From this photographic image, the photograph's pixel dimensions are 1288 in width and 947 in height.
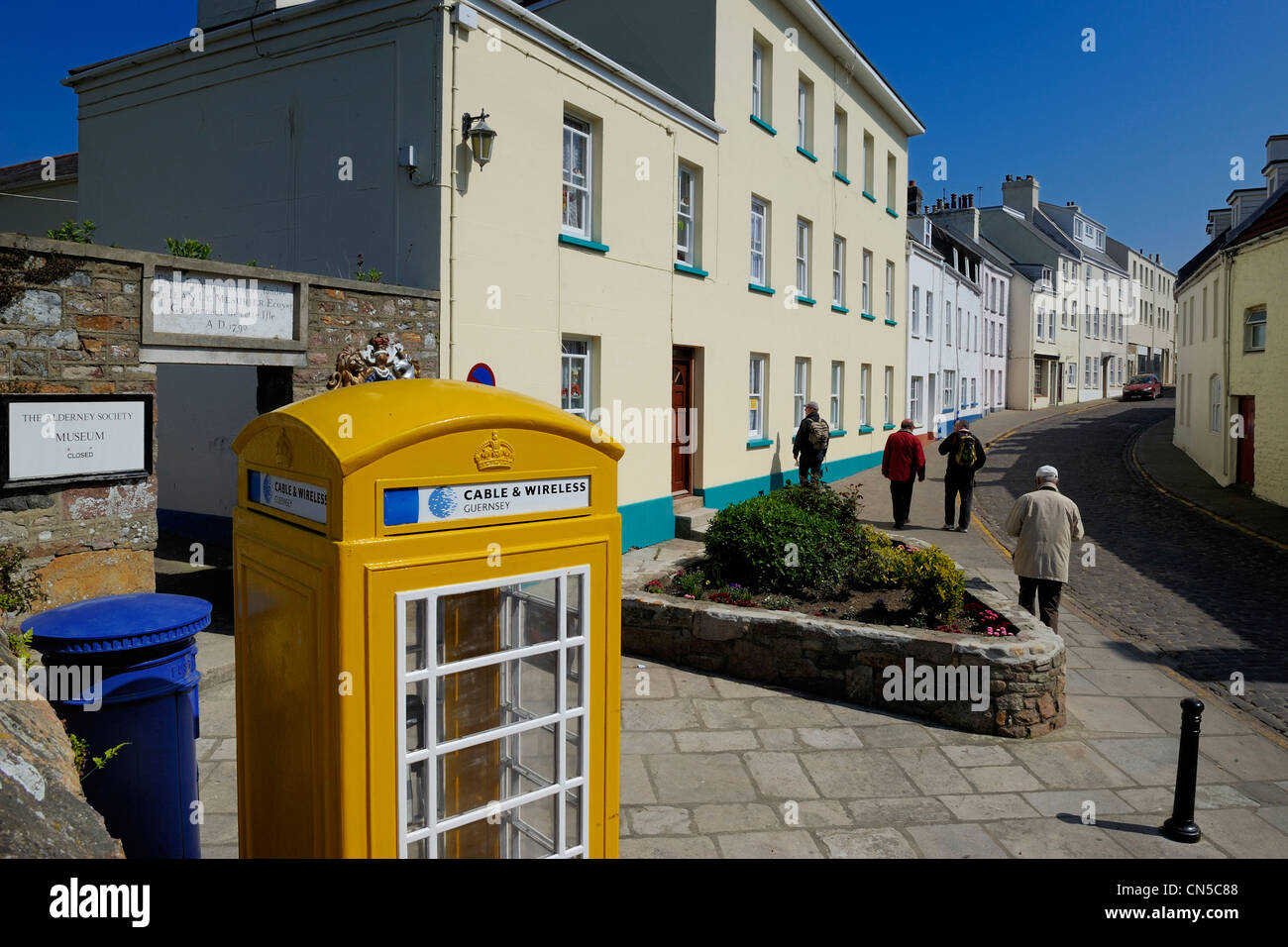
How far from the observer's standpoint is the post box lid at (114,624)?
375cm

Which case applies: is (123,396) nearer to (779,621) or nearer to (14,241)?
(14,241)

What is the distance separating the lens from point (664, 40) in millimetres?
16109

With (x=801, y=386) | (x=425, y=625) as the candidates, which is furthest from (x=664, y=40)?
(x=425, y=625)

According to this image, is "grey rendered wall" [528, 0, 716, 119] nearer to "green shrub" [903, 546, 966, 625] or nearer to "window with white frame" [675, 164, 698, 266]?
"window with white frame" [675, 164, 698, 266]

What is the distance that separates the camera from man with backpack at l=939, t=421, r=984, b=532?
50.6 ft

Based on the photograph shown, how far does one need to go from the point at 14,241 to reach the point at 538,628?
5.58 meters

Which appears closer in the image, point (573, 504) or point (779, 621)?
point (573, 504)

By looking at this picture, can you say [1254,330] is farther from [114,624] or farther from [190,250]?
[114,624]

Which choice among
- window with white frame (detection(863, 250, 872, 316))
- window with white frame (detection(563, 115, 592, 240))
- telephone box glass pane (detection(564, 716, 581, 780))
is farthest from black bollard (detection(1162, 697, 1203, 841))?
window with white frame (detection(863, 250, 872, 316))

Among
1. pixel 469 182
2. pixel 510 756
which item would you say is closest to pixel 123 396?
pixel 469 182

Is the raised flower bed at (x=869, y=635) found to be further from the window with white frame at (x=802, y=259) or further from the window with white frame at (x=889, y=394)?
the window with white frame at (x=889, y=394)

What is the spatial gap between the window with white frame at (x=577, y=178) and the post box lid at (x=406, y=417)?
9.41 metres

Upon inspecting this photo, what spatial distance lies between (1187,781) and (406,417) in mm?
5015

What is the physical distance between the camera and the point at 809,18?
1883 centimetres
